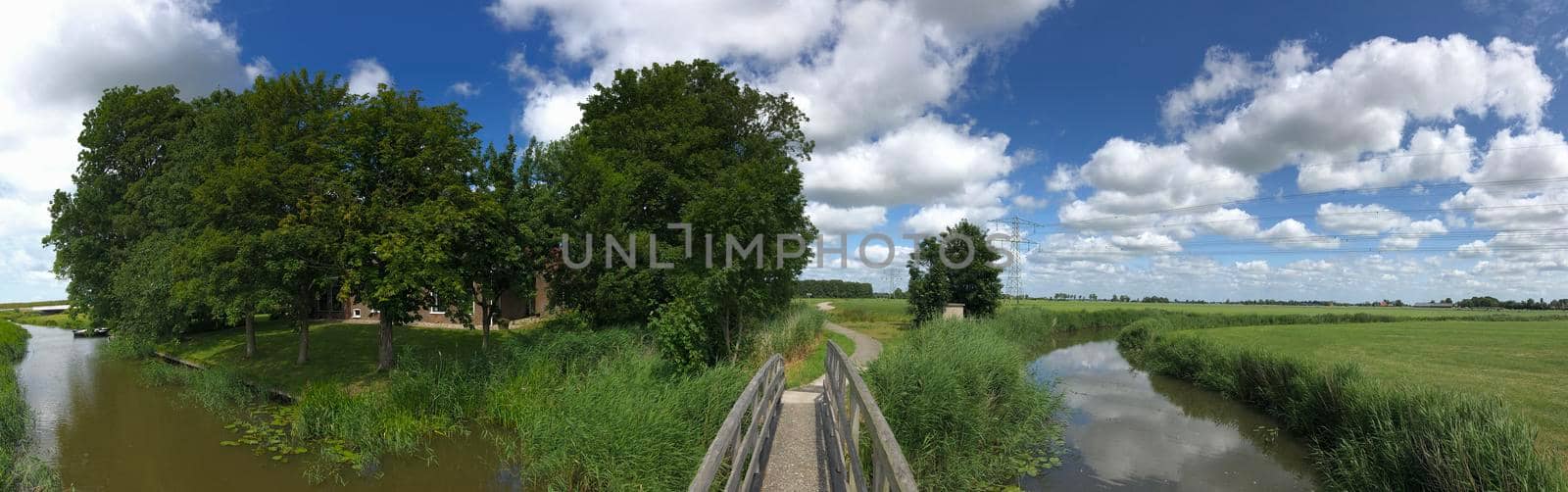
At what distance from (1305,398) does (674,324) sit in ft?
46.5

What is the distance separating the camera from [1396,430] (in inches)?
369

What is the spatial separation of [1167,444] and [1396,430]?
446cm

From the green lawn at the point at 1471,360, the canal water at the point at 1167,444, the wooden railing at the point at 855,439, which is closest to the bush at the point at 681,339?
the wooden railing at the point at 855,439

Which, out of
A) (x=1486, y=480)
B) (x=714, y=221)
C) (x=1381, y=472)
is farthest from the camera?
(x=714, y=221)

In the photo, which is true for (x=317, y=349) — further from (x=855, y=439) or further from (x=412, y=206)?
(x=855, y=439)

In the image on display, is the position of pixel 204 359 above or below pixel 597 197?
below

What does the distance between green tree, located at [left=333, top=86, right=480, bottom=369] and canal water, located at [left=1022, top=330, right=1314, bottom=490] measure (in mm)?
14898

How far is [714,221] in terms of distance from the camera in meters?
17.2

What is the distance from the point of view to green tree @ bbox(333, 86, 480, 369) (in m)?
15.8

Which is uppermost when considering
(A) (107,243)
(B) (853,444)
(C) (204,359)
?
(A) (107,243)

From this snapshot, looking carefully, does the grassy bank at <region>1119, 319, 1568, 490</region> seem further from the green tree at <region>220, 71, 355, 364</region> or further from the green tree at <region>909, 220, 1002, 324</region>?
the green tree at <region>220, 71, 355, 364</region>

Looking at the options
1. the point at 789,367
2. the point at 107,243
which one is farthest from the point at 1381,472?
the point at 107,243

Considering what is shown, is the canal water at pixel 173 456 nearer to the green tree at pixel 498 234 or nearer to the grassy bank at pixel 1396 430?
the green tree at pixel 498 234

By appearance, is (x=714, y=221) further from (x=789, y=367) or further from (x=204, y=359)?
(x=204, y=359)
